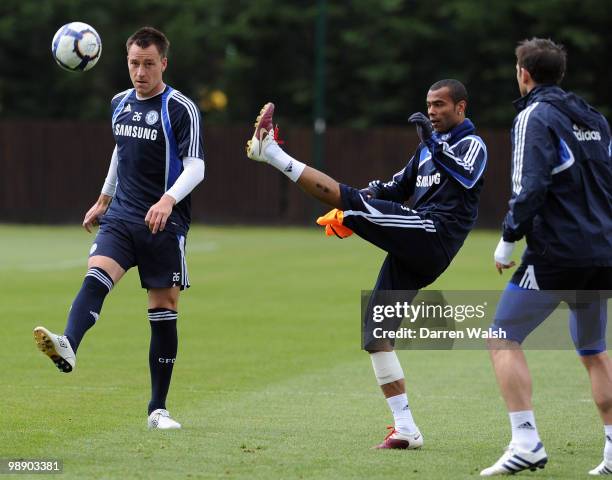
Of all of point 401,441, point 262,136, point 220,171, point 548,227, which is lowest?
point 401,441

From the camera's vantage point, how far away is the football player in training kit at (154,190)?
8453 millimetres

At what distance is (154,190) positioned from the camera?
8.58 meters

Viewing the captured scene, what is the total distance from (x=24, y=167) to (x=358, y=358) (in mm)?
28143

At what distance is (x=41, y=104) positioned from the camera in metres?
45.6

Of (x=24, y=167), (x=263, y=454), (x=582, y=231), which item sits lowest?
(x=263, y=454)

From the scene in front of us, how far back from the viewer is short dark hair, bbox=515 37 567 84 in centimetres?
694

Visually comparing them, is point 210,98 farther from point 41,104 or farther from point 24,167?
point 24,167

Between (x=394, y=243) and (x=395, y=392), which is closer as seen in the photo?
(x=394, y=243)

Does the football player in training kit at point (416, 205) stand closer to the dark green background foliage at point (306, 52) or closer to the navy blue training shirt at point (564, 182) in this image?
the navy blue training shirt at point (564, 182)

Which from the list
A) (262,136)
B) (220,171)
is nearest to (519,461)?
(262,136)

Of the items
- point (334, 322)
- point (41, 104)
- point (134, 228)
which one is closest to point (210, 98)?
point (41, 104)

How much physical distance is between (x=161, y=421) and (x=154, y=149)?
1.83m

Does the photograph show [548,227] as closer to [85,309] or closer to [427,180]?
[427,180]

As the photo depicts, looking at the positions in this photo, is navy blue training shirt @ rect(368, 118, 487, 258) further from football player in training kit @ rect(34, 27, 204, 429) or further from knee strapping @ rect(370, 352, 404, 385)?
football player in training kit @ rect(34, 27, 204, 429)
